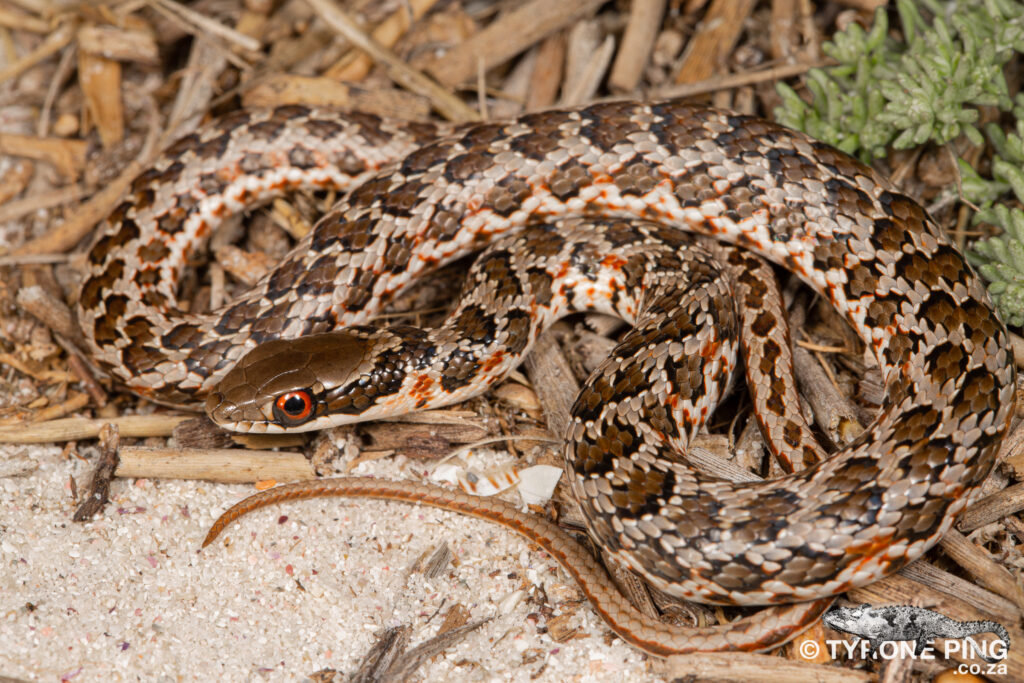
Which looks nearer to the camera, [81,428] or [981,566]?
[981,566]

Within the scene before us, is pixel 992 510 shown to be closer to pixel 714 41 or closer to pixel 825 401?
pixel 825 401

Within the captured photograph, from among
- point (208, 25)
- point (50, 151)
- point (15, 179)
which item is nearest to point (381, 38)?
point (208, 25)

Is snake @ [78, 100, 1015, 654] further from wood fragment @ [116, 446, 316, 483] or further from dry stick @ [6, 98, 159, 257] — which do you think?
dry stick @ [6, 98, 159, 257]

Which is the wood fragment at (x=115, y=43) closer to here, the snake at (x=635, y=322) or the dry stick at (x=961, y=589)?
the snake at (x=635, y=322)

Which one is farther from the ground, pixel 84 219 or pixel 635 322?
pixel 635 322

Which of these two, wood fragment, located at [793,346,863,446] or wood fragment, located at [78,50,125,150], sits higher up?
wood fragment, located at [78,50,125,150]

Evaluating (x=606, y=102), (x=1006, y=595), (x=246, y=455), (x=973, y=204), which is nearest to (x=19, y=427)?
(x=246, y=455)

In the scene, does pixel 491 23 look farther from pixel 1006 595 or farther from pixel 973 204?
pixel 1006 595

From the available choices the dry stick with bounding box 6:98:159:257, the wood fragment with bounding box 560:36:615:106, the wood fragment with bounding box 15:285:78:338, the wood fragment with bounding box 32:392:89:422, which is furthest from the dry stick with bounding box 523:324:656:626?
the dry stick with bounding box 6:98:159:257
